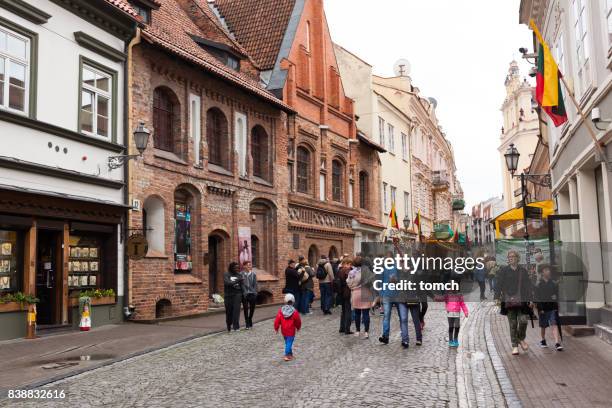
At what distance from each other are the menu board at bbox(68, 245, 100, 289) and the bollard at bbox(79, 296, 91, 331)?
507 millimetres

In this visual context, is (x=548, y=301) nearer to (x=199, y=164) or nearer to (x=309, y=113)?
(x=199, y=164)

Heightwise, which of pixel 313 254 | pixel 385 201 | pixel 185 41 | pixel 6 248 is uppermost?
pixel 185 41

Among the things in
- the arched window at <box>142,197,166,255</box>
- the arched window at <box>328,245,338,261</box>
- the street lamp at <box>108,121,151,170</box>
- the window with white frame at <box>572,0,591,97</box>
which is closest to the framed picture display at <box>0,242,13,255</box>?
the street lamp at <box>108,121,151,170</box>

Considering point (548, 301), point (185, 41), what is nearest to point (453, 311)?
point (548, 301)

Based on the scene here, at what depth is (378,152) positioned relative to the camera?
126ft

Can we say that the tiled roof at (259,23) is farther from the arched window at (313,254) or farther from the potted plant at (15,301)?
the potted plant at (15,301)

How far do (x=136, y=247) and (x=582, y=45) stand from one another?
11.3 metres

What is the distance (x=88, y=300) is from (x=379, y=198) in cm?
2383

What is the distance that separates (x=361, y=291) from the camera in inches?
580

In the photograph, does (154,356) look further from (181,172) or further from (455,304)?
(181,172)

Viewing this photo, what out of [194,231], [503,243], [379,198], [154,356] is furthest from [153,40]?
[379,198]

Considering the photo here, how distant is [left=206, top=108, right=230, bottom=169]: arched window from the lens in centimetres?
2272

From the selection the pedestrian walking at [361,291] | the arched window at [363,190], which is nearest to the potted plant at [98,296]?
the pedestrian walking at [361,291]

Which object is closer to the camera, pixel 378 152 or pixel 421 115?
pixel 378 152
